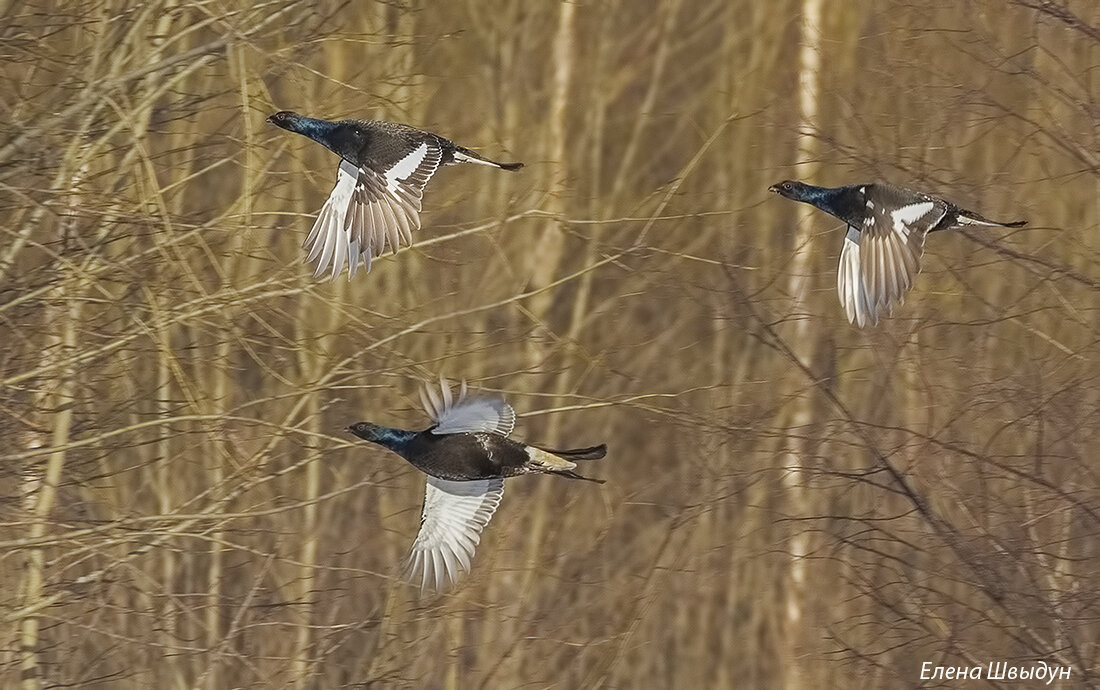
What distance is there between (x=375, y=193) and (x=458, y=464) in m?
0.96

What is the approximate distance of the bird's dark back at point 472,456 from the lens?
19.6 ft

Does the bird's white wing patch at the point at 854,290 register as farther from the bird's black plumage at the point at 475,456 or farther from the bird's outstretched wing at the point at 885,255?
the bird's black plumage at the point at 475,456

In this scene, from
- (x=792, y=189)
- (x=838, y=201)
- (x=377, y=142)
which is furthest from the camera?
(x=792, y=189)

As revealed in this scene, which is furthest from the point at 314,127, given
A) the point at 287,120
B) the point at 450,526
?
the point at 450,526

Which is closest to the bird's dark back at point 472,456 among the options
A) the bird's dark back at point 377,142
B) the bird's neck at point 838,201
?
the bird's dark back at point 377,142

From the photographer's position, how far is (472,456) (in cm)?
601

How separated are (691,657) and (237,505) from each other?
9.30 feet

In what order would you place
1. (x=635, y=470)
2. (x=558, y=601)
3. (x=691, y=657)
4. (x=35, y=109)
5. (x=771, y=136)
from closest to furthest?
(x=35, y=109), (x=558, y=601), (x=691, y=657), (x=771, y=136), (x=635, y=470)

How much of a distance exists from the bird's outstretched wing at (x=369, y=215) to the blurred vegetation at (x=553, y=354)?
23 centimetres

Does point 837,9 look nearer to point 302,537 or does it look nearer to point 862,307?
point 302,537

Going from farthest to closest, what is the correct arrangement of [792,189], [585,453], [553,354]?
1. [553,354]
2. [792,189]
3. [585,453]

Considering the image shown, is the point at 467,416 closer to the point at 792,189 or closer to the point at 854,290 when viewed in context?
the point at 854,290

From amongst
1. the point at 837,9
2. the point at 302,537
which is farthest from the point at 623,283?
the point at 302,537

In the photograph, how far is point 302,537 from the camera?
9.12m
